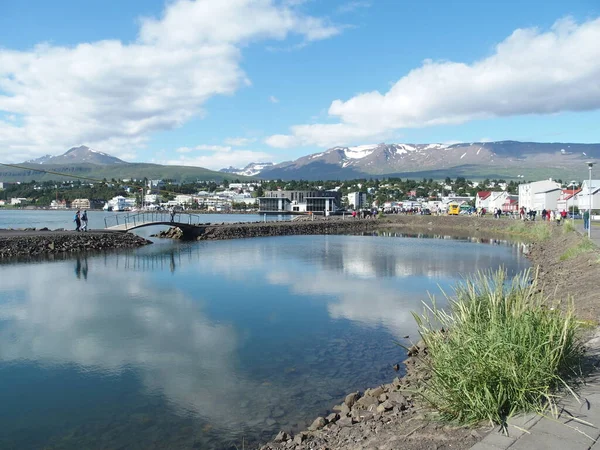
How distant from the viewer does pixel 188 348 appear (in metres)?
11.0

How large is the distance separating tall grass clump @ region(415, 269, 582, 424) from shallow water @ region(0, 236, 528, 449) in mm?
2952

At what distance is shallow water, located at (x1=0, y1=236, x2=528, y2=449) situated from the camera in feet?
24.4

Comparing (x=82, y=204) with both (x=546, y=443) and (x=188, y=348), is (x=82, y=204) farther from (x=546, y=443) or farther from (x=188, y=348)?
(x=546, y=443)

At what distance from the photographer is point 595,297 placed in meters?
11.3

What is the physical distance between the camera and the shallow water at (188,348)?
744 cm

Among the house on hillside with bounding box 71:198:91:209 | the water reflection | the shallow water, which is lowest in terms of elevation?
the shallow water

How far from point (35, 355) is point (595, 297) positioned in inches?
526

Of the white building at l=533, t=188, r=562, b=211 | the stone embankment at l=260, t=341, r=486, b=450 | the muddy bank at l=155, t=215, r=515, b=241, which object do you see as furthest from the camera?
the white building at l=533, t=188, r=562, b=211

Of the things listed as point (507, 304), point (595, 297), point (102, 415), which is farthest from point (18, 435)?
point (595, 297)

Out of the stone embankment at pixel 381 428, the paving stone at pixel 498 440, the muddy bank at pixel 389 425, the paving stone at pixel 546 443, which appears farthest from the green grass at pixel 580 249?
the paving stone at pixel 498 440

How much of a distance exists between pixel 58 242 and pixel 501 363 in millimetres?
30938

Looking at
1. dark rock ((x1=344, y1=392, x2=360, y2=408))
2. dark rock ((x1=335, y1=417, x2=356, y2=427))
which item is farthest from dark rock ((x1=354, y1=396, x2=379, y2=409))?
dark rock ((x1=335, y1=417, x2=356, y2=427))

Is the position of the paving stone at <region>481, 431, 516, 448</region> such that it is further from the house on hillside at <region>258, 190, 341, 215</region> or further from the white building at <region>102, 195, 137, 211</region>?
the white building at <region>102, 195, 137, 211</region>

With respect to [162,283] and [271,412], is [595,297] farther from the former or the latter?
[162,283]
